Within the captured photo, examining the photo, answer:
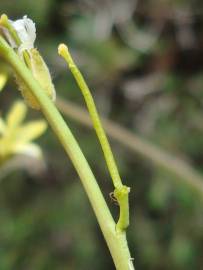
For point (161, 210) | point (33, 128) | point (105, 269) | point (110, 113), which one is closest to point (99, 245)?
point (105, 269)

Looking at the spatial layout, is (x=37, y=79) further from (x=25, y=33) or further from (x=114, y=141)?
(x=114, y=141)

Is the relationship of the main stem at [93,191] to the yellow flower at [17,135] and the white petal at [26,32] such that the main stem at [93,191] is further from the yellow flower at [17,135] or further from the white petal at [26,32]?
the yellow flower at [17,135]

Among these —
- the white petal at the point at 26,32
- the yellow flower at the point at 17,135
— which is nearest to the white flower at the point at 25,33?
the white petal at the point at 26,32

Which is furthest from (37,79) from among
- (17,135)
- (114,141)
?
(114,141)

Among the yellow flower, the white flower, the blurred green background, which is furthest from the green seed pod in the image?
the blurred green background

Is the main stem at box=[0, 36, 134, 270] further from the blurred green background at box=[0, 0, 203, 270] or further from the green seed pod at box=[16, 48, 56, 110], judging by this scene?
the blurred green background at box=[0, 0, 203, 270]
